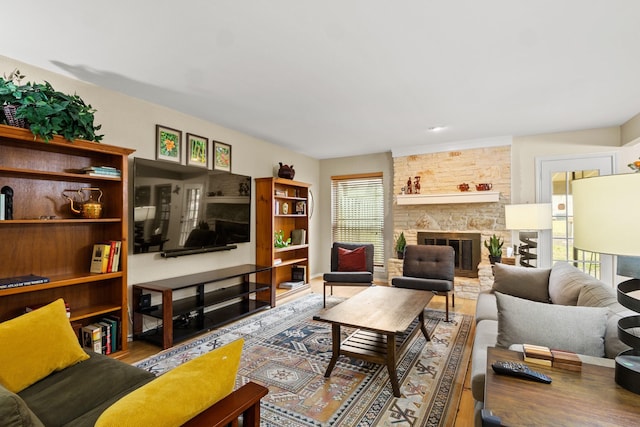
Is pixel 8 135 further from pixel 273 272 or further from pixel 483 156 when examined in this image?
pixel 483 156

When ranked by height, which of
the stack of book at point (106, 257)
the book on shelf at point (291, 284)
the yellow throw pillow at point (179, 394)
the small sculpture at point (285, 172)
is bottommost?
the book on shelf at point (291, 284)

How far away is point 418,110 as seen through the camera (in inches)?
143

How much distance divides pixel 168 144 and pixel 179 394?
3225mm

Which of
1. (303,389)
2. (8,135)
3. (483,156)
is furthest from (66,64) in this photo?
(483,156)

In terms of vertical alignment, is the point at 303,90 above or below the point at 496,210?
above

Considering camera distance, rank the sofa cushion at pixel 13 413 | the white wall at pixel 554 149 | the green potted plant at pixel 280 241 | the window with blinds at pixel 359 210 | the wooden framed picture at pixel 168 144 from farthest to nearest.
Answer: the window with blinds at pixel 359 210 < the green potted plant at pixel 280 241 < the white wall at pixel 554 149 < the wooden framed picture at pixel 168 144 < the sofa cushion at pixel 13 413

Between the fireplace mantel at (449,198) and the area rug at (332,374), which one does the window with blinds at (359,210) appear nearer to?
the fireplace mantel at (449,198)

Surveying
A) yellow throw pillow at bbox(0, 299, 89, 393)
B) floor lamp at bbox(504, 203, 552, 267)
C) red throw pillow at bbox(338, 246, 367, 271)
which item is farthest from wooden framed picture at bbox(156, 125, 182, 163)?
floor lamp at bbox(504, 203, 552, 267)

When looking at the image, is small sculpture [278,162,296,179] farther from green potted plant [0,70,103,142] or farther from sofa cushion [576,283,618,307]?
sofa cushion [576,283,618,307]

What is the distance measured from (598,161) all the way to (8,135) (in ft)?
21.5

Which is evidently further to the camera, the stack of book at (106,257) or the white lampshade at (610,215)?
the stack of book at (106,257)

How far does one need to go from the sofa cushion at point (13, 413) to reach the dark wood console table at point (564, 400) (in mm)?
1323

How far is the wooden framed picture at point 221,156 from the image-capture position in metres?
4.16

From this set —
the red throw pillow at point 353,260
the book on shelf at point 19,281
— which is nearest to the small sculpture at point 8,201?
the book on shelf at point 19,281
